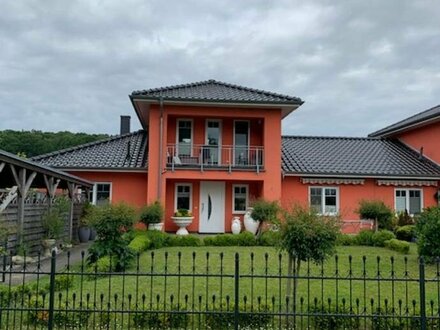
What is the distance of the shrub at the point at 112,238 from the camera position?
11461mm

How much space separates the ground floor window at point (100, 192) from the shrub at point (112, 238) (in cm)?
1014

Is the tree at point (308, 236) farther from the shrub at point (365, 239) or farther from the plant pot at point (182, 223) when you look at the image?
the plant pot at point (182, 223)

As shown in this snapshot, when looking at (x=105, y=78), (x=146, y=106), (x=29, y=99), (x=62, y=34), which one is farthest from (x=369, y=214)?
(x=29, y=99)

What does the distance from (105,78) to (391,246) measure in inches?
748

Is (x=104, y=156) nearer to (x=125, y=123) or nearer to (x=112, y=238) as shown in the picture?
(x=125, y=123)

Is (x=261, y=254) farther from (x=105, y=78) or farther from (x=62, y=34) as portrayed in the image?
(x=105, y=78)

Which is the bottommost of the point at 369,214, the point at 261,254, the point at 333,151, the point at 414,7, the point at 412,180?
the point at 261,254

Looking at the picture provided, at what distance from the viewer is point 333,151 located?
25.5 m

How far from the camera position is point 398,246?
50.1ft

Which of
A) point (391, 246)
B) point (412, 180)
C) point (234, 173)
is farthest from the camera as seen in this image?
point (412, 180)

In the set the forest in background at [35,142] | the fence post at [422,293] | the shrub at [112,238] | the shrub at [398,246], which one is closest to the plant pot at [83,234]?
the shrub at [112,238]

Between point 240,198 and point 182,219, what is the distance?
3638 mm

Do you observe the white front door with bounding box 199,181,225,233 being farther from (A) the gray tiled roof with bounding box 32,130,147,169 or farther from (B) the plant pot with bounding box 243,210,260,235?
(A) the gray tiled roof with bounding box 32,130,147,169

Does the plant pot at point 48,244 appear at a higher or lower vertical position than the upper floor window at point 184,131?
lower
